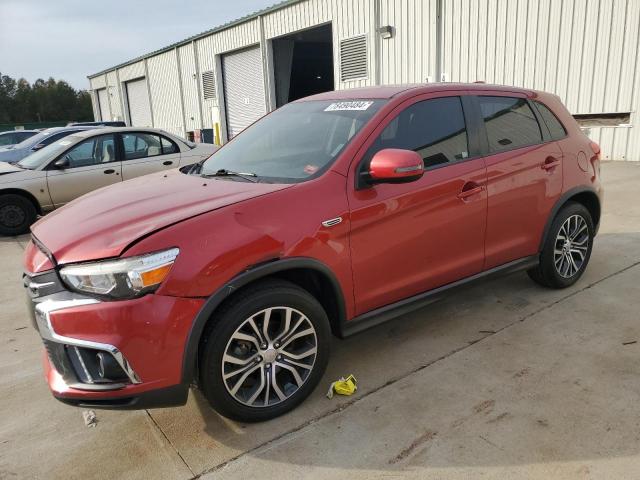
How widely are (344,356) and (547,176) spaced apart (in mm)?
2125

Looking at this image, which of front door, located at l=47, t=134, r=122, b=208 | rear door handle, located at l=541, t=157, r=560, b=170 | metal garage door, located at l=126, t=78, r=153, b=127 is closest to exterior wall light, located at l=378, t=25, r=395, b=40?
front door, located at l=47, t=134, r=122, b=208

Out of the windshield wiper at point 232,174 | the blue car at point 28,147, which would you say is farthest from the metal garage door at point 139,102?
the windshield wiper at point 232,174

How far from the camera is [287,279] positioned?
2.77 m

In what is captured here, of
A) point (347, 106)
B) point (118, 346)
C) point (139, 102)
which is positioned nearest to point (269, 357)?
point (118, 346)

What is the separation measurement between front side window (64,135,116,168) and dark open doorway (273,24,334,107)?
12.5 meters

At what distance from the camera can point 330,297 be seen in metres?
2.86

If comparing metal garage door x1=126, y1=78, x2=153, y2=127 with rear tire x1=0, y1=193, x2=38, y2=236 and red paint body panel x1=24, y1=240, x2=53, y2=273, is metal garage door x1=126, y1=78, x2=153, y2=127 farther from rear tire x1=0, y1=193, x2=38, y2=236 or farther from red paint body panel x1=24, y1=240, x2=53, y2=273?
red paint body panel x1=24, y1=240, x2=53, y2=273

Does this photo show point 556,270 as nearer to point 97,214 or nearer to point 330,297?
point 330,297

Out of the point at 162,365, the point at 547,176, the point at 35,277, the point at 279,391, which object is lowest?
the point at 279,391

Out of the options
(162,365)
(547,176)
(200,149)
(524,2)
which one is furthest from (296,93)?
(162,365)

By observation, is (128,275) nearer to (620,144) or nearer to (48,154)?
(48,154)

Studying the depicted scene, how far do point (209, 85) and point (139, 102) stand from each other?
10767 millimetres

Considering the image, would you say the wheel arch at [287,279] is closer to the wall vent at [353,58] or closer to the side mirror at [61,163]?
the side mirror at [61,163]

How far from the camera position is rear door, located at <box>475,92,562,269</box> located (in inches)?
140
